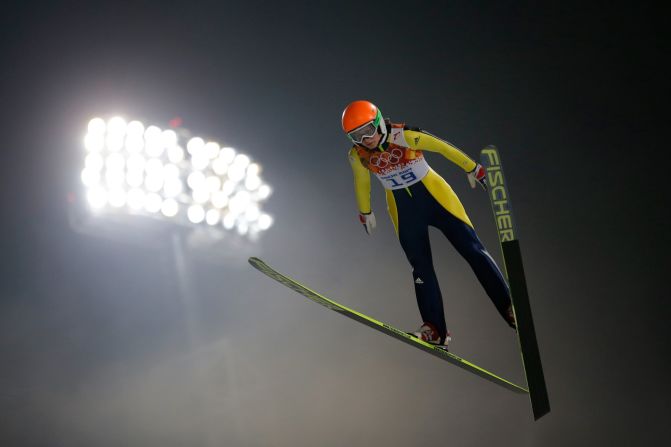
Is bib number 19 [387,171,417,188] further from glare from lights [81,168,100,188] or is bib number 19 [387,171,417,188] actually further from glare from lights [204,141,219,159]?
glare from lights [81,168,100,188]

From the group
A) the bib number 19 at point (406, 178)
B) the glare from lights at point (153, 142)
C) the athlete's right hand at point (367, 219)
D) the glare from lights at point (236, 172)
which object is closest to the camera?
the bib number 19 at point (406, 178)

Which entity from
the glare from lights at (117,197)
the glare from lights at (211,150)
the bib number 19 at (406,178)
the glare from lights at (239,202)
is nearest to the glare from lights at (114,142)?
the glare from lights at (117,197)

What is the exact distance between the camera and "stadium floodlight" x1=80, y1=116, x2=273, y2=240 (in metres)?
3.95

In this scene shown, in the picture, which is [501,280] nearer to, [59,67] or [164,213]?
[164,213]

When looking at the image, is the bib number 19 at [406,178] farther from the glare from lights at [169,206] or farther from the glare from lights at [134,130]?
the glare from lights at [134,130]

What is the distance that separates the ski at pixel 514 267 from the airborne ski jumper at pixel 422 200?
25 centimetres

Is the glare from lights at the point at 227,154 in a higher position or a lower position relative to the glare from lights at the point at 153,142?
lower

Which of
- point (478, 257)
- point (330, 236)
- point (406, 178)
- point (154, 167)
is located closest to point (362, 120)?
point (406, 178)

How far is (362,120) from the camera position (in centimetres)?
266

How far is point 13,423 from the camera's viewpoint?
12.8ft

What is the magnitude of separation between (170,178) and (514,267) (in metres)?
2.39

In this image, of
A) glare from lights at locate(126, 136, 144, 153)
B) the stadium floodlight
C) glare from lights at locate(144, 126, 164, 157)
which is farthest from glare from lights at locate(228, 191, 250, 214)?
glare from lights at locate(126, 136, 144, 153)

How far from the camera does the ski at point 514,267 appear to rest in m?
2.48

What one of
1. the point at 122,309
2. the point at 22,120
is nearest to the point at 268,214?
the point at 122,309
